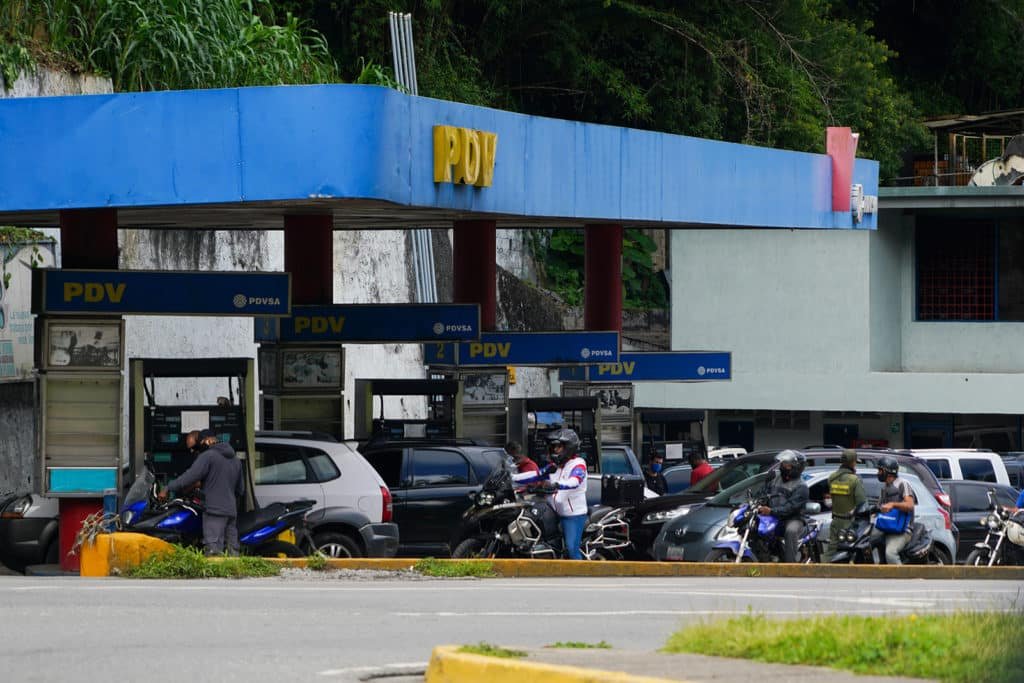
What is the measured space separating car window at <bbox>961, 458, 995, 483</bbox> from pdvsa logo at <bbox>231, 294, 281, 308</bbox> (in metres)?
11.9

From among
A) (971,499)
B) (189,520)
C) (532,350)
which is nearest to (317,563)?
(189,520)

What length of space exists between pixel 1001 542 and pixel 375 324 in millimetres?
8546

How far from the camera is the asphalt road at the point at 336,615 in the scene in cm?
988

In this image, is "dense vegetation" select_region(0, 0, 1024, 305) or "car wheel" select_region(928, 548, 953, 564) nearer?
"car wheel" select_region(928, 548, 953, 564)

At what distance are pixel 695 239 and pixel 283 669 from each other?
3115 cm

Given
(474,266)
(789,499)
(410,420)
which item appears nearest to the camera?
(789,499)

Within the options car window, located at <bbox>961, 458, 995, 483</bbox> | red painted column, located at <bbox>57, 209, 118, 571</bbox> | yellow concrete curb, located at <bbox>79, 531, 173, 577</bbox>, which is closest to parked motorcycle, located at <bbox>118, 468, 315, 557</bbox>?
yellow concrete curb, located at <bbox>79, 531, 173, 577</bbox>

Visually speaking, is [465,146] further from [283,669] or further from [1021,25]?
[1021,25]

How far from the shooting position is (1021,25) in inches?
2105

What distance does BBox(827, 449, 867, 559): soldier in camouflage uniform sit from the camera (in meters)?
17.8

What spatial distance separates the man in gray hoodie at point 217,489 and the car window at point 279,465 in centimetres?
184

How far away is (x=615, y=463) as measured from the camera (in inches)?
1098

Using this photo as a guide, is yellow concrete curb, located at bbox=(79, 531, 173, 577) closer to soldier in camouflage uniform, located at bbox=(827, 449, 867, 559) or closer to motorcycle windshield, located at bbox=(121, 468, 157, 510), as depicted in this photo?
motorcycle windshield, located at bbox=(121, 468, 157, 510)

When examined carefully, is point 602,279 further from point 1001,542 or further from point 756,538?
point 756,538
